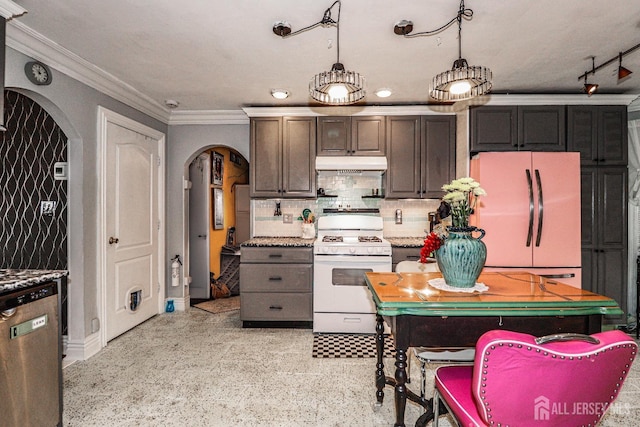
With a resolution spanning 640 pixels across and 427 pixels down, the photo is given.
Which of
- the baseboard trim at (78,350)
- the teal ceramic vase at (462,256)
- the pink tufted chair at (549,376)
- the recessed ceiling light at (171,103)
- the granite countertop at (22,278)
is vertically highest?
the recessed ceiling light at (171,103)

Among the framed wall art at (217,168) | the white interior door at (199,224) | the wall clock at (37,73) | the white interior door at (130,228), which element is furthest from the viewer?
the framed wall art at (217,168)

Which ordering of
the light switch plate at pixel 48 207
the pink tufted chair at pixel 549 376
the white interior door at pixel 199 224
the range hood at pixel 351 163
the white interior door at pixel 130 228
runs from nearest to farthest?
the pink tufted chair at pixel 549 376
the light switch plate at pixel 48 207
the white interior door at pixel 130 228
the range hood at pixel 351 163
the white interior door at pixel 199 224

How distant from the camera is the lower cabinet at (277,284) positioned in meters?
3.89

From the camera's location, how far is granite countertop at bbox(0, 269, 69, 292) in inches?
67.2

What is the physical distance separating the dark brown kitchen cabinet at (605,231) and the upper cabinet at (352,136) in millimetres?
2124

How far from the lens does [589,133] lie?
3.76 m

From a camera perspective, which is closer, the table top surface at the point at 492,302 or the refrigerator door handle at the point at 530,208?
the table top surface at the point at 492,302

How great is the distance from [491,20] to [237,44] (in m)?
1.77

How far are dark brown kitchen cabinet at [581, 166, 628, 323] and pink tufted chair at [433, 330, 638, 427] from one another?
10.2ft

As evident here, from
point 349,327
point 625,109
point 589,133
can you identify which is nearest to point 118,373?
point 349,327

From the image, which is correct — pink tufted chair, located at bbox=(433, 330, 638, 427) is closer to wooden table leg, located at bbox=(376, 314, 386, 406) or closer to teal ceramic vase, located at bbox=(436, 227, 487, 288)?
teal ceramic vase, located at bbox=(436, 227, 487, 288)

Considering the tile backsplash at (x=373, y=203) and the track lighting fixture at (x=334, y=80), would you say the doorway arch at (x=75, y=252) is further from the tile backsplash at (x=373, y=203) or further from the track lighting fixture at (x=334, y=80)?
the tile backsplash at (x=373, y=203)

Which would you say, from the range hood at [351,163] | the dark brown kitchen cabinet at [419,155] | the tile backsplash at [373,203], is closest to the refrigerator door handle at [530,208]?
the dark brown kitchen cabinet at [419,155]

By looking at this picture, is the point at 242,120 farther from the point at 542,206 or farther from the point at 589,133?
the point at 589,133
